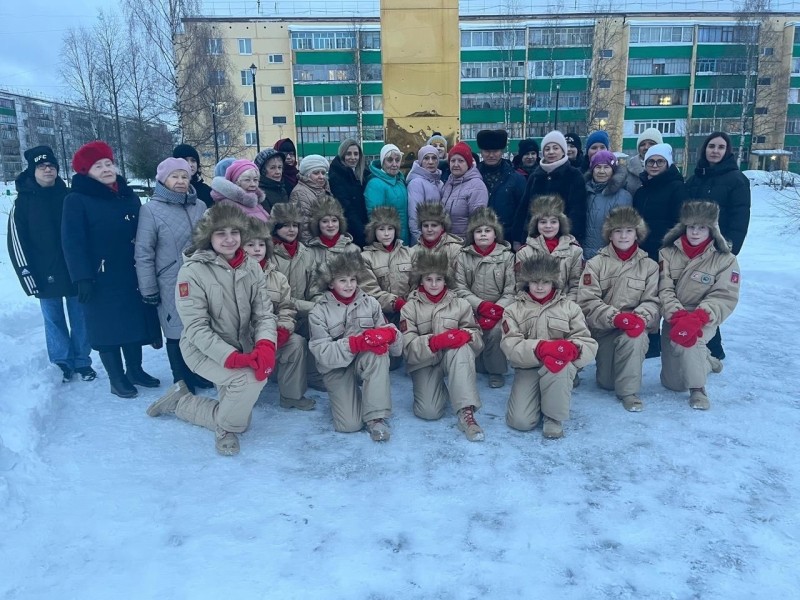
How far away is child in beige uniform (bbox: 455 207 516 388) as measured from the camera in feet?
12.9

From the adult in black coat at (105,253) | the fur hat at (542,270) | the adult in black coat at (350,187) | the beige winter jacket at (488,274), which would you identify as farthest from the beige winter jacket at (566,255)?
the adult in black coat at (105,253)

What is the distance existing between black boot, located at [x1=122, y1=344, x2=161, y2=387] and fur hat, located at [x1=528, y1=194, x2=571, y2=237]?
2.94 meters

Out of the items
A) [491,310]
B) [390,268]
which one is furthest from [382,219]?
[491,310]

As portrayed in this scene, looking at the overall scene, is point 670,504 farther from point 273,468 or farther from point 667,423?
point 273,468

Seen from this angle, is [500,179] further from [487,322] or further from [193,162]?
[193,162]

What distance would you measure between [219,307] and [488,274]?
189 centimetres

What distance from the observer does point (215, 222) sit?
3068 mm

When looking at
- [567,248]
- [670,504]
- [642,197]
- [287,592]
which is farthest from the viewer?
[642,197]

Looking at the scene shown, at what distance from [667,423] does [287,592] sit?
2.42 m

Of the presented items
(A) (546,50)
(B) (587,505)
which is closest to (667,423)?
(B) (587,505)

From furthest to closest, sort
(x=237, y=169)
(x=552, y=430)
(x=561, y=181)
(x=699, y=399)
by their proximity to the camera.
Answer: (x=561, y=181) < (x=237, y=169) < (x=699, y=399) < (x=552, y=430)

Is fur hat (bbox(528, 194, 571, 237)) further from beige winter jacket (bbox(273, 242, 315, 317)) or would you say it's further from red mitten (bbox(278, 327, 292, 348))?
red mitten (bbox(278, 327, 292, 348))

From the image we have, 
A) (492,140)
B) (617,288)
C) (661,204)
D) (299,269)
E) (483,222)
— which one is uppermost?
(492,140)

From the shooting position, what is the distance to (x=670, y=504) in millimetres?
2484
